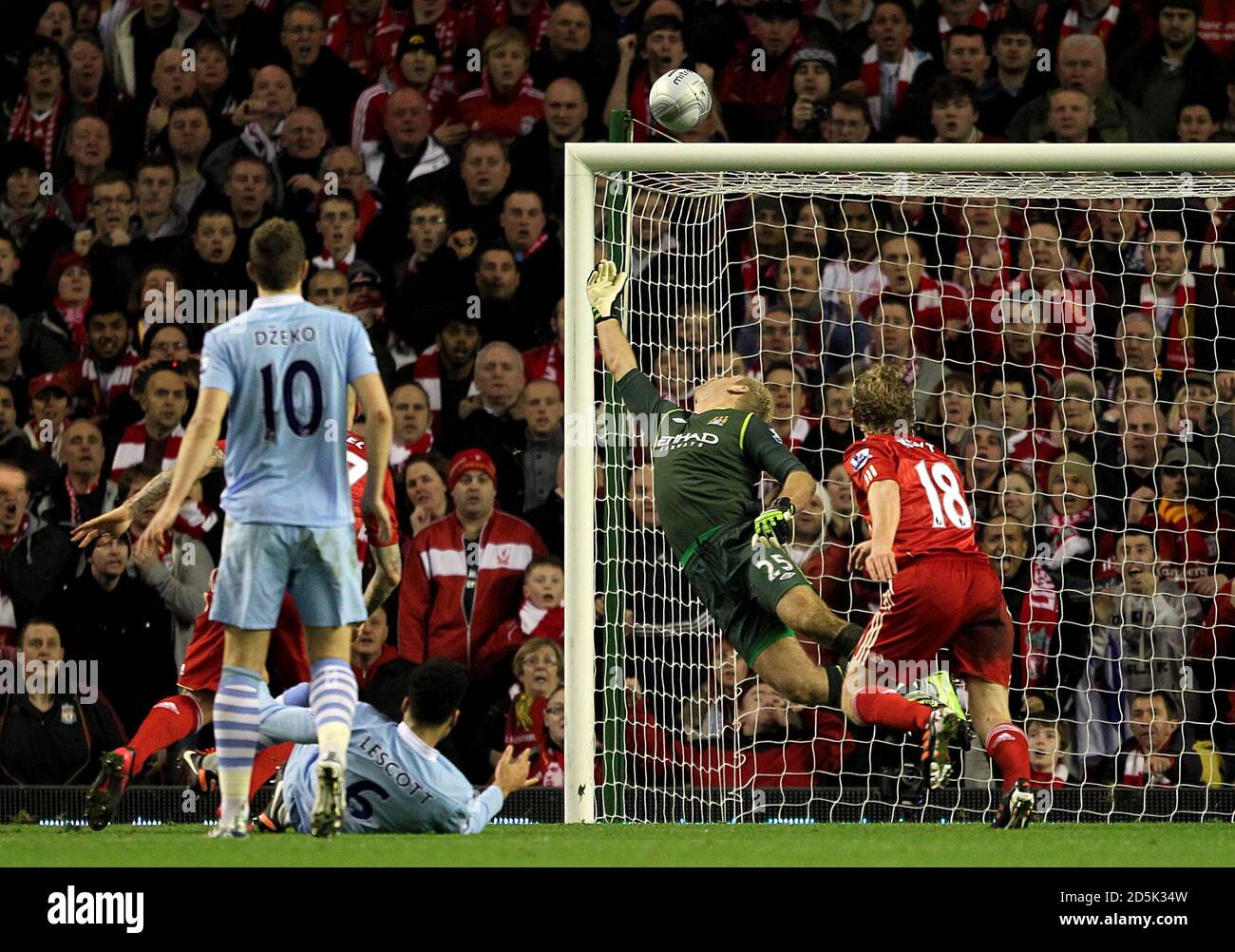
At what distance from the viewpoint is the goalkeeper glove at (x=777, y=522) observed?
261 inches

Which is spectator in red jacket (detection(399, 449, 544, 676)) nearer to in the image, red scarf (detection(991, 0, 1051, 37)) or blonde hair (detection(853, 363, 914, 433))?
blonde hair (detection(853, 363, 914, 433))

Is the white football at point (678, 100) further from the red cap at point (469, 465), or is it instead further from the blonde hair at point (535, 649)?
the blonde hair at point (535, 649)

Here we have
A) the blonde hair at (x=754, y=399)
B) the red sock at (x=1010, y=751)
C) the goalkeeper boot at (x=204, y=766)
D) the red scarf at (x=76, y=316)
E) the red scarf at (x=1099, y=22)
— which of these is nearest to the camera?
the red sock at (x=1010, y=751)

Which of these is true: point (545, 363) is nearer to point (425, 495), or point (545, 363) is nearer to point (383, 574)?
point (425, 495)

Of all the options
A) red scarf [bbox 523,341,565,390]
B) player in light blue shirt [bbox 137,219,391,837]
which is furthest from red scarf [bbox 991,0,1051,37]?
player in light blue shirt [bbox 137,219,391,837]

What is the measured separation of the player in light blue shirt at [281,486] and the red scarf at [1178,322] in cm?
488

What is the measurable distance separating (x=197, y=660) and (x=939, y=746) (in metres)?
2.68

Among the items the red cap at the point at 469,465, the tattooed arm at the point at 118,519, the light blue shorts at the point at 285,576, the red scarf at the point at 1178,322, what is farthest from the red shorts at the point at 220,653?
the red scarf at the point at 1178,322

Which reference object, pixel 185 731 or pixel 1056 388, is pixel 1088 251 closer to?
pixel 1056 388

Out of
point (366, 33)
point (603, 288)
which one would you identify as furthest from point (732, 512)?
point (366, 33)

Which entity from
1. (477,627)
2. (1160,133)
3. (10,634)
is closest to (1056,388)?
(1160,133)

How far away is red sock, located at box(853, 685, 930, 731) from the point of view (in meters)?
6.45

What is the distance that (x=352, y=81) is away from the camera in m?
10.1

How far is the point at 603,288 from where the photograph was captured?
7152 mm
